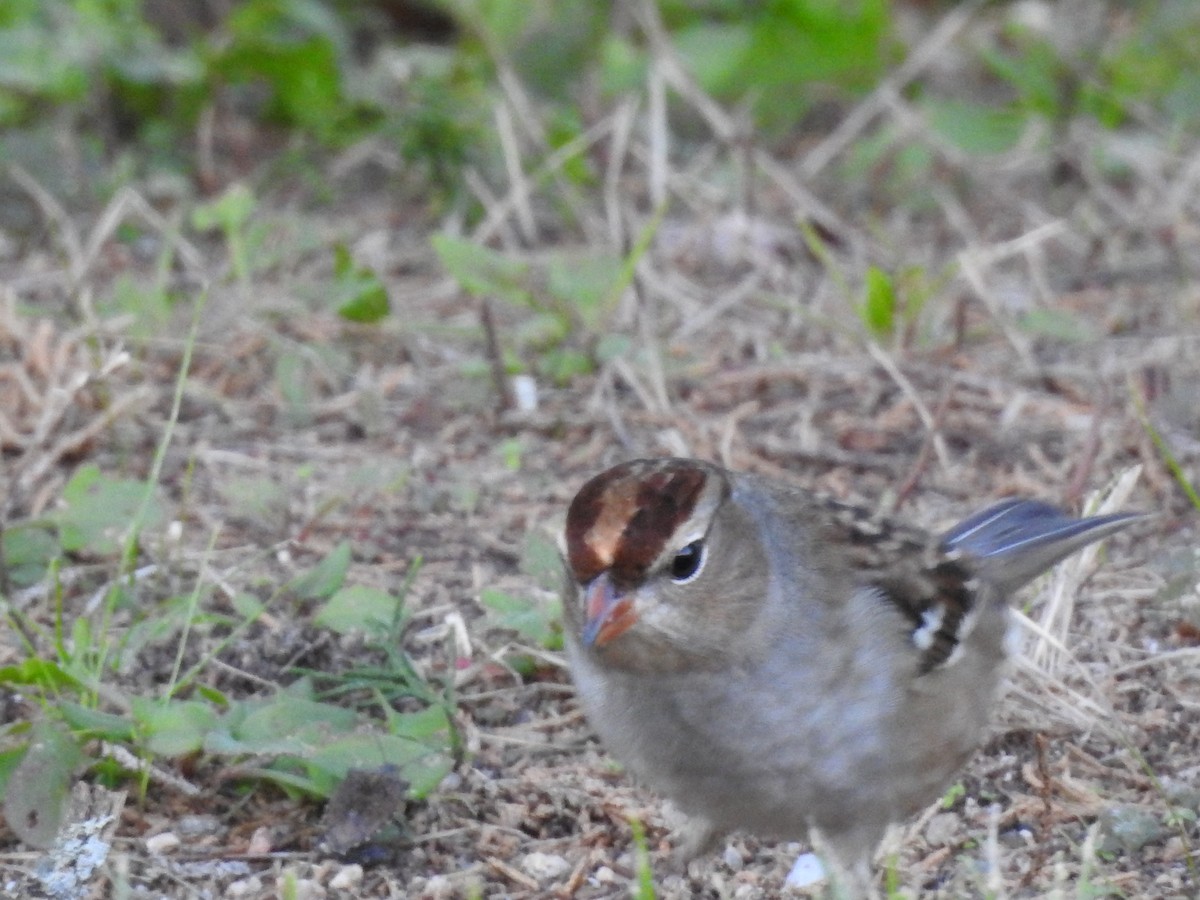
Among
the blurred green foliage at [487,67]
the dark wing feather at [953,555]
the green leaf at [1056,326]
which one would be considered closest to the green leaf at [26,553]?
the dark wing feather at [953,555]

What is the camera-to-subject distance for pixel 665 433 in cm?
503

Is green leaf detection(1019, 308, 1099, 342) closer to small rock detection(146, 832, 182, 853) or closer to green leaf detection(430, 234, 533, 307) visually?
green leaf detection(430, 234, 533, 307)

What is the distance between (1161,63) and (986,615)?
4.32m

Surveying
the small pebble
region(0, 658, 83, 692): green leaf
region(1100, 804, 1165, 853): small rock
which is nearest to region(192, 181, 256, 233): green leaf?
region(0, 658, 83, 692): green leaf

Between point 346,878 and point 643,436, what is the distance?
1.98 metres

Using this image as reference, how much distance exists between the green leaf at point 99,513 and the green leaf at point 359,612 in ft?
1.81

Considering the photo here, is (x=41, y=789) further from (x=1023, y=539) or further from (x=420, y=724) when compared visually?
→ (x=1023, y=539)

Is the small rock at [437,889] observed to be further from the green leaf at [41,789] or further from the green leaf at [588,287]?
the green leaf at [588,287]

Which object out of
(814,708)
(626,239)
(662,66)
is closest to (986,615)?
(814,708)

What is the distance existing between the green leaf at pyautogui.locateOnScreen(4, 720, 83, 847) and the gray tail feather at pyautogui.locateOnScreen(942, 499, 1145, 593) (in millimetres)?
1738

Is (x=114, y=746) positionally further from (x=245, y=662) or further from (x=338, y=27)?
(x=338, y=27)

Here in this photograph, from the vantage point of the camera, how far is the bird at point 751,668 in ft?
9.96

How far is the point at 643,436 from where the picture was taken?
16.6 feet

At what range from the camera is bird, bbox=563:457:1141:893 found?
3.04m
